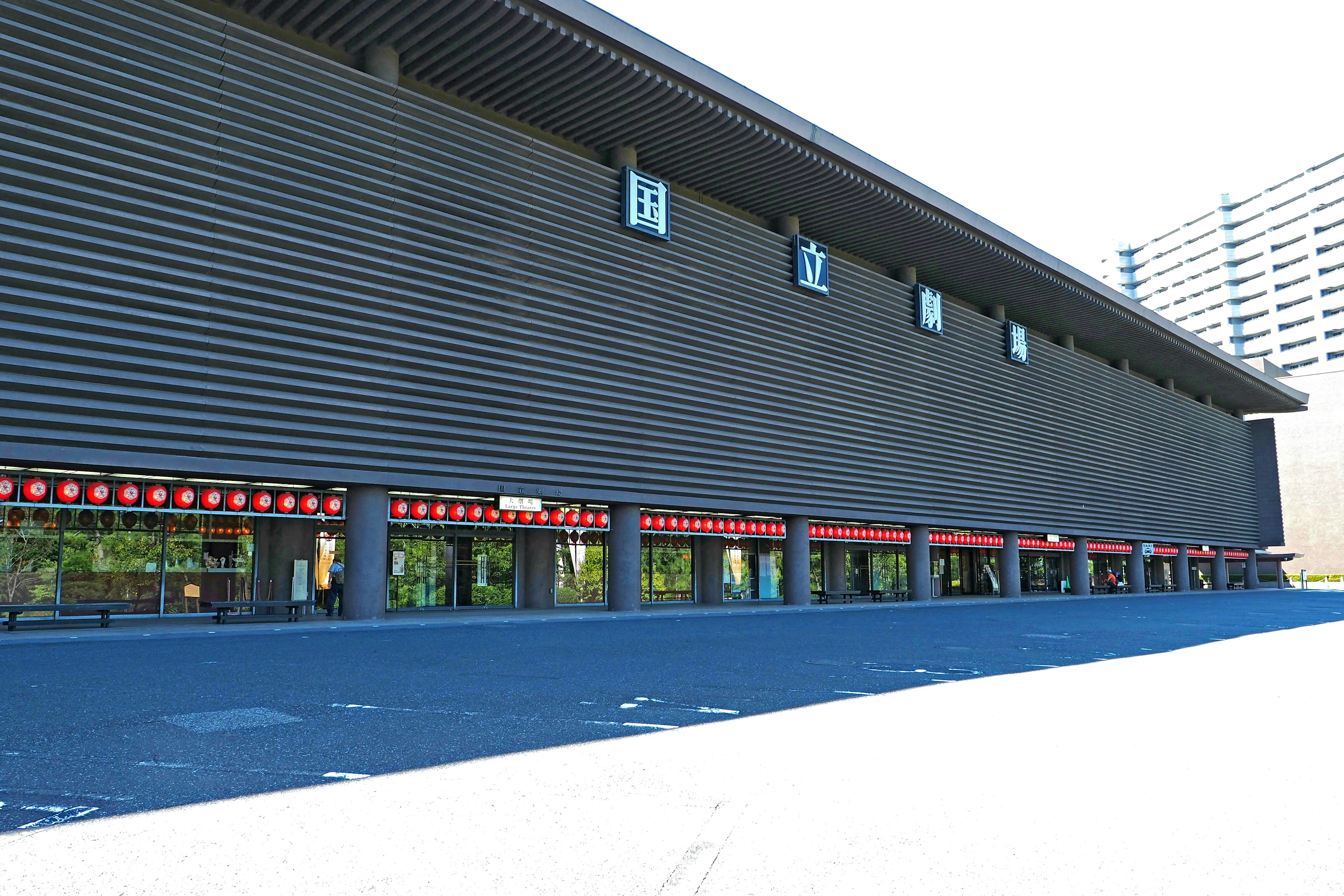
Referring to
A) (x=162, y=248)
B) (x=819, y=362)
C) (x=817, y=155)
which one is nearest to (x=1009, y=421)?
(x=819, y=362)

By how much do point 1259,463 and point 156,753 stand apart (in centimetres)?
7419

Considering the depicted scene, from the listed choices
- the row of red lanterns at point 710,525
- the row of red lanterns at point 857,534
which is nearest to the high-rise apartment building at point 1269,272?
the row of red lanterns at point 857,534

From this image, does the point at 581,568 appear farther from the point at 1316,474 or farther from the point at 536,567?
the point at 1316,474

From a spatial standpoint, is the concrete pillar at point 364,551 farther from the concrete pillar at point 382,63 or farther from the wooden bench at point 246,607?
the concrete pillar at point 382,63

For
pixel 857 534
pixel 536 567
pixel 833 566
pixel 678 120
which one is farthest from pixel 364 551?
pixel 833 566

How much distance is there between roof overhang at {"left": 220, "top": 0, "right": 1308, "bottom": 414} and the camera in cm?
2145

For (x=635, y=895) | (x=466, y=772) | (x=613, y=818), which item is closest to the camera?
(x=635, y=895)

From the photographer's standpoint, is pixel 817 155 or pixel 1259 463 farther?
pixel 1259 463

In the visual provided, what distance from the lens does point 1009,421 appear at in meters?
42.2

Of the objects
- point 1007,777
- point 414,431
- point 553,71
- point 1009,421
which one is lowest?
point 1007,777

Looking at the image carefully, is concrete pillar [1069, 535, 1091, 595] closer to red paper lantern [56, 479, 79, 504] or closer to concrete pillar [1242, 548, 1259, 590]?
concrete pillar [1242, 548, 1259, 590]

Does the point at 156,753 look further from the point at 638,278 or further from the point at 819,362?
the point at 819,362

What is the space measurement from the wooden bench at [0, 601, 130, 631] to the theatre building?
1.77 ft

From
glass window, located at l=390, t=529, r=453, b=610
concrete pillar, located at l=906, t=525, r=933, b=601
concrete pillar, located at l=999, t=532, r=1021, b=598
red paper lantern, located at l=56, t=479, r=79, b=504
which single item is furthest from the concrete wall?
red paper lantern, located at l=56, t=479, r=79, b=504
